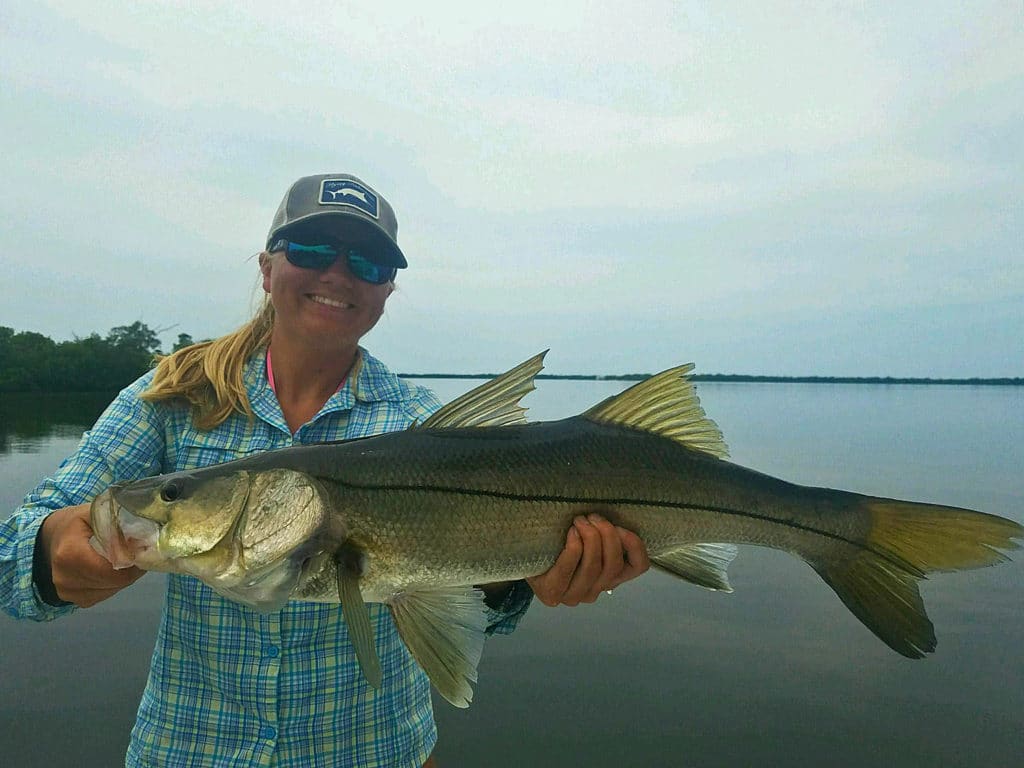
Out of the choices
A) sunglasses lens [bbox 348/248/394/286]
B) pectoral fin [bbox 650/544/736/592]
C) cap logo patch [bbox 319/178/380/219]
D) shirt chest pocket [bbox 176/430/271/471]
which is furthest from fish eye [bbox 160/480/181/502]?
pectoral fin [bbox 650/544/736/592]

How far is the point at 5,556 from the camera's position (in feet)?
7.95

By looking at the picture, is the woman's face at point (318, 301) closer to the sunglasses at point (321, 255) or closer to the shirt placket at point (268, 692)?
the sunglasses at point (321, 255)

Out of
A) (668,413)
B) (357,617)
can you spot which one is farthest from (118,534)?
(668,413)

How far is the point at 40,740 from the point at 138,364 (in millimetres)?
68061

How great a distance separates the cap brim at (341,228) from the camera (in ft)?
9.78

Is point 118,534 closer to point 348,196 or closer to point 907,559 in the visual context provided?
point 348,196

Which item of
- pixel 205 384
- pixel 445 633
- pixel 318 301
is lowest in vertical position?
pixel 445 633

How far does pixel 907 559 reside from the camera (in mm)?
2777

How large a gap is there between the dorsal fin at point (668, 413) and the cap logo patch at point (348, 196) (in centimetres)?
136

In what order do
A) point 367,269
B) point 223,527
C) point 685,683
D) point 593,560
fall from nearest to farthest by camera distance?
1. point 223,527
2. point 593,560
3. point 367,269
4. point 685,683

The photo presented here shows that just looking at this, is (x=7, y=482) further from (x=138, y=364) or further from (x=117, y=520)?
(x=138, y=364)

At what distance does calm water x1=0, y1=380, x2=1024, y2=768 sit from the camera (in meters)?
7.65

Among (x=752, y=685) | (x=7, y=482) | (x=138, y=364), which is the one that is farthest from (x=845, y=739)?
(x=138, y=364)

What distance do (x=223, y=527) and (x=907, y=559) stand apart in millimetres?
2657
